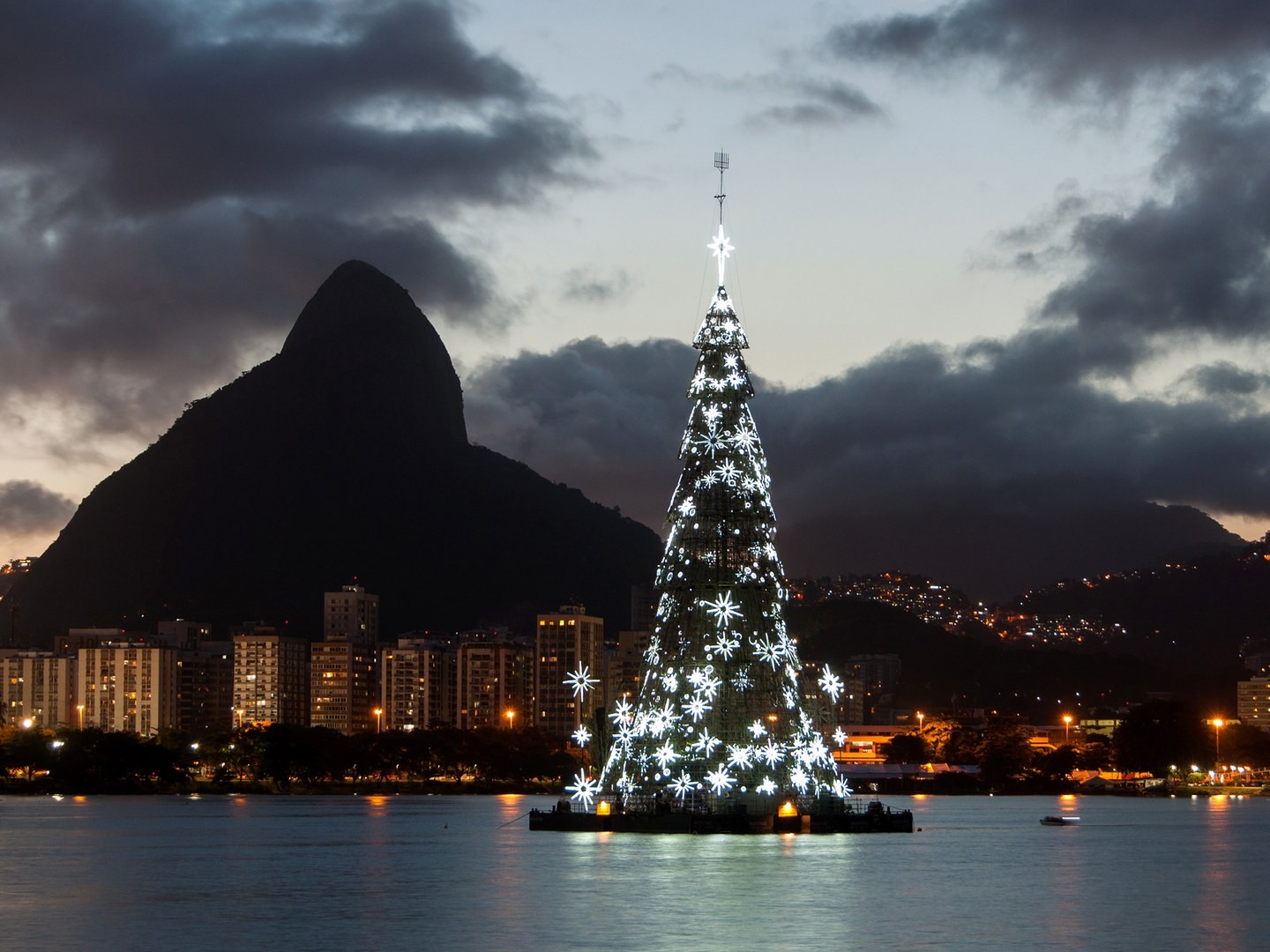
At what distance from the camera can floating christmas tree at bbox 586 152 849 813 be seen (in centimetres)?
6412

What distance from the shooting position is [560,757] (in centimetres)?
19875

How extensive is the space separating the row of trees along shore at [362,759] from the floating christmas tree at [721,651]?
337ft

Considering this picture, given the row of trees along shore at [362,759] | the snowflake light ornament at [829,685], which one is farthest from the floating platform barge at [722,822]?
the row of trees along shore at [362,759]

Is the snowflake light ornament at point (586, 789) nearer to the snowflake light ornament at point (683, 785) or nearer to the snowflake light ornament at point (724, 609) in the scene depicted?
the snowflake light ornament at point (683, 785)

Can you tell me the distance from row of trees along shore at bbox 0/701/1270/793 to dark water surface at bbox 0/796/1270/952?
2522 inches

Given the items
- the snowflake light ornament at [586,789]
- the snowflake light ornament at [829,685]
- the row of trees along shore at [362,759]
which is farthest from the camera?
Answer: the row of trees along shore at [362,759]

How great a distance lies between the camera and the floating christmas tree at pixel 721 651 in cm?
6412

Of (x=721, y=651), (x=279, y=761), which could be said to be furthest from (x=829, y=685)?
(x=279, y=761)

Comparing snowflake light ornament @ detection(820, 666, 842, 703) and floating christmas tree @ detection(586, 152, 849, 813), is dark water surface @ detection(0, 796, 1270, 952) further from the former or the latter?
snowflake light ornament @ detection(820, 666, 842, 703)

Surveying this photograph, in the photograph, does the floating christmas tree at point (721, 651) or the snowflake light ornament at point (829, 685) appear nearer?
the floating christmas tree at point (721, 651)

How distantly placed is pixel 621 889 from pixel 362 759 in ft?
436

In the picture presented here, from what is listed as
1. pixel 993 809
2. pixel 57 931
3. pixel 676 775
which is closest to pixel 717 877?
pixel 676 775

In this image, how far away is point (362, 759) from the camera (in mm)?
180500

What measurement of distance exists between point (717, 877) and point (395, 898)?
30.7 ft
